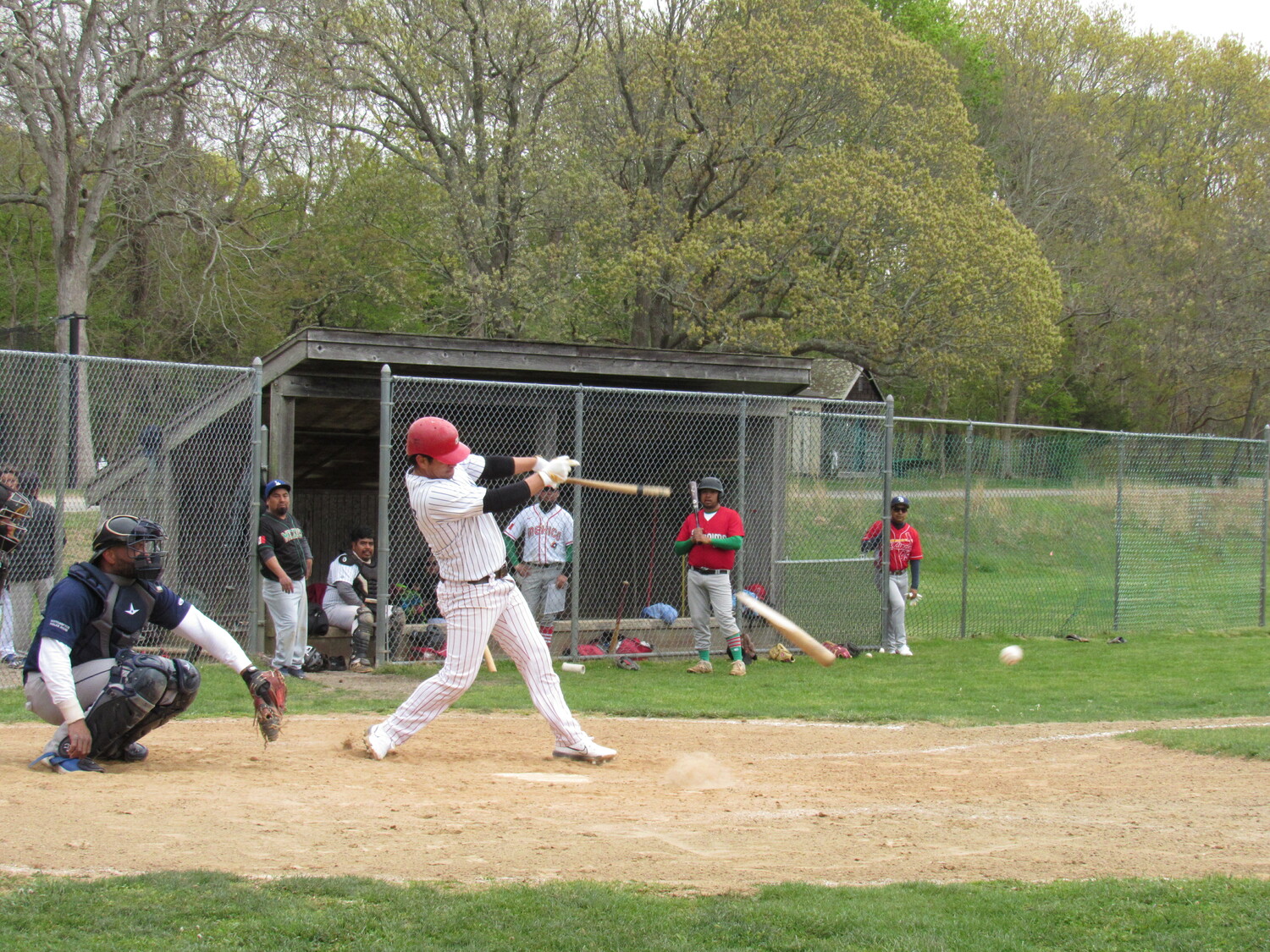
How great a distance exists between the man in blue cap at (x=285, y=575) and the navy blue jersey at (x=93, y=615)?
370 centimetres

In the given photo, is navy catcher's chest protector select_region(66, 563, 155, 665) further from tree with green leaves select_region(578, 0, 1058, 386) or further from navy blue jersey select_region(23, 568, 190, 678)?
tree with green leaves select_region(578, 0, 1058, 386)

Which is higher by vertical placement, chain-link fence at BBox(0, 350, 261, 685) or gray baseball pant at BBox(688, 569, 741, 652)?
chain-link fence at BBox(0, 350, 261, 685)

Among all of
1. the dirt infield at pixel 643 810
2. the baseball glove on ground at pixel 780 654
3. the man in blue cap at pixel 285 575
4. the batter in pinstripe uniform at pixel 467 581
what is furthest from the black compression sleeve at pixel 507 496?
the baseball glove on ground at pixel 780 654

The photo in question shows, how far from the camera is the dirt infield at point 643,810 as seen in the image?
4465mm

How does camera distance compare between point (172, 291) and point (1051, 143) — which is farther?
point (1051, 143)

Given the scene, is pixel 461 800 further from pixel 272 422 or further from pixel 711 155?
pixel 711 155

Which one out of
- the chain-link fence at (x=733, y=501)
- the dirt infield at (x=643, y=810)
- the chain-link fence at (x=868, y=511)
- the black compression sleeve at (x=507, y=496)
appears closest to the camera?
the dirt infield at (x=643, y=810)

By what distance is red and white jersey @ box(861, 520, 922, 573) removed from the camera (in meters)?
12.7

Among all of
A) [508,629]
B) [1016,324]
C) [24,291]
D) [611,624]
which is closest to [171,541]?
[611,624]

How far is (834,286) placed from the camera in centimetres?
2556

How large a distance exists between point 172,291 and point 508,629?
75.2 feet

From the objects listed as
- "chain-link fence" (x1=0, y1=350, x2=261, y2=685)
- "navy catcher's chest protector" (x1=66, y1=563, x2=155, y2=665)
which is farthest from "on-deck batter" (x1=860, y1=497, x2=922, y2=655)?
"navy catcher's chest protector" (x1=66, y1=563, x2=155, y2=665)

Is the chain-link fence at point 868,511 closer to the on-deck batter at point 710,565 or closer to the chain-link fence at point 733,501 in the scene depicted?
the chain-link fence at point 733,501

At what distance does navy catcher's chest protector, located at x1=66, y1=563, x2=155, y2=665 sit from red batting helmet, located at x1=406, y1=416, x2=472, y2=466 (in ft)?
5.07
